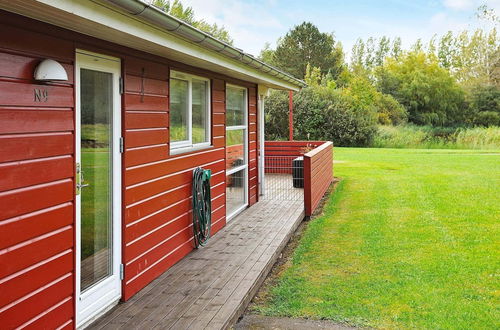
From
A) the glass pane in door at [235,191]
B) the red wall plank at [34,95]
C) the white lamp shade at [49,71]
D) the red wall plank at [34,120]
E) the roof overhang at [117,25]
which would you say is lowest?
the glass pane in door at [235,191]

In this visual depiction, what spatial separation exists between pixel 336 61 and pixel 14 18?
45.1 metres

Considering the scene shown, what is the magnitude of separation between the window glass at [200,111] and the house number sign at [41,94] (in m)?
3.00

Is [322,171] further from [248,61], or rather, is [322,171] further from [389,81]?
[389,81]

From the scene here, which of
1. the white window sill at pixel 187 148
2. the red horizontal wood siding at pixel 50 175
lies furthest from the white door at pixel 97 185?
the white window sill at pixel 187 148

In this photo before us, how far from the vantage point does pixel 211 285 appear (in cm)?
456

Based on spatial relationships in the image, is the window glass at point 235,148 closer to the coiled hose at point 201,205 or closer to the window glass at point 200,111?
the window glass at point 200,111

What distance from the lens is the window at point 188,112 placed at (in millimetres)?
5367

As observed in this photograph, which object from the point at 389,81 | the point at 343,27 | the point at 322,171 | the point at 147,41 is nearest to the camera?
the point at 147,41

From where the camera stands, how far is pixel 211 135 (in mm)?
6551

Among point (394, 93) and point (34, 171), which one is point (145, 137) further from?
point (394, 93)

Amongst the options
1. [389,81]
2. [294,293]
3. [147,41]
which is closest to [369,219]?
[294,293]

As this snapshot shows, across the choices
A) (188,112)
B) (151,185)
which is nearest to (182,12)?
(188,112)

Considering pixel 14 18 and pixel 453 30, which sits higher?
pixel 453 30

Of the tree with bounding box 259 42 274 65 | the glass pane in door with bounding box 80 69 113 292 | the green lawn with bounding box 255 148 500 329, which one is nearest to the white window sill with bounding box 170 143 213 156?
the glass pane in door with bounding box 80 69 113 292
